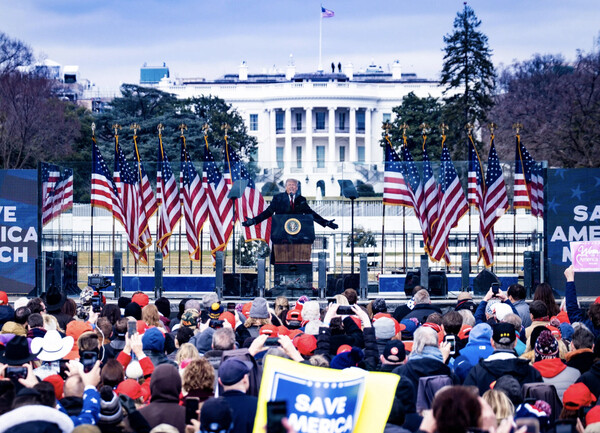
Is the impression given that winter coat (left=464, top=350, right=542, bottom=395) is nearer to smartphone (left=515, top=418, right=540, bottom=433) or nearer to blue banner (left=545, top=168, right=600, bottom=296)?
smartphone (left=515, top=418, right=540, bottom=433)

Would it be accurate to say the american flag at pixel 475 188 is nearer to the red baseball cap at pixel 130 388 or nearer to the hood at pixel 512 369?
the hood at pixel 512 369

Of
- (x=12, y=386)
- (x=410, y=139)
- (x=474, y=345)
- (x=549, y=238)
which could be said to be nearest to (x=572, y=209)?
(x=549, y=238)

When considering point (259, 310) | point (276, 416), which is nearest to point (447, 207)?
point (259, 310)

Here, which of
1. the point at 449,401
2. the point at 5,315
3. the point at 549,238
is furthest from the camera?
the point at 549,238

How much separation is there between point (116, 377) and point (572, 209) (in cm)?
1516

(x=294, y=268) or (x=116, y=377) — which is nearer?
(x=116, y=377)

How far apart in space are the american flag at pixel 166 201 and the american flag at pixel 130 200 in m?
0.48

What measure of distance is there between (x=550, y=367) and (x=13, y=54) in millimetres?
65202

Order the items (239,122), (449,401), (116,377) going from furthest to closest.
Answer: (239,122), (116,377), (449,401)

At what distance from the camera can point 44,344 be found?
29.9 feet

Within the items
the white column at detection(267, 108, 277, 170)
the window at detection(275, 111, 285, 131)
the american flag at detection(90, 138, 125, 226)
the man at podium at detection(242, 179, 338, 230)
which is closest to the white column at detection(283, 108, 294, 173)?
the window at detection(275, 111, 285, 131)

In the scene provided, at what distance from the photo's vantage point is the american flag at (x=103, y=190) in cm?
2355

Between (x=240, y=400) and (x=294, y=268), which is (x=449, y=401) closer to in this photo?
(x=240, y=400)

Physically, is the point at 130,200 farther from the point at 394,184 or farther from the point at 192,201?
the point at 394,184
